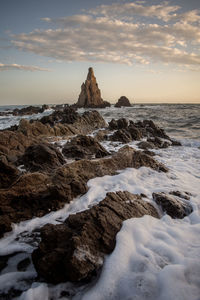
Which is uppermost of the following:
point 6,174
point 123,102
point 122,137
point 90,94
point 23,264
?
point 90,94

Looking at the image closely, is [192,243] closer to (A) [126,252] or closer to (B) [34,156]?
(A) [126,252]

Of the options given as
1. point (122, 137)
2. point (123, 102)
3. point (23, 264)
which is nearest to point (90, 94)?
point (123, 102)

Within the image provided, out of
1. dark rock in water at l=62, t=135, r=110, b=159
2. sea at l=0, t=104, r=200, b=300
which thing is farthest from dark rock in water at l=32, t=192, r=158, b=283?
dark rock in water at l=62, t=135, r=110, b=159

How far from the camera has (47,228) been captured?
2.25 metres

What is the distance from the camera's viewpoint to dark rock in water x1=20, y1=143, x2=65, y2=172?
4684 mm

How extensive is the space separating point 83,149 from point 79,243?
473 centimetres

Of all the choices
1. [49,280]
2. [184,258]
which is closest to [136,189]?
[184,258]

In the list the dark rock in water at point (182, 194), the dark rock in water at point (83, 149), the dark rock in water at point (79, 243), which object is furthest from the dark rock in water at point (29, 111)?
the dark rock in water at point (79, 243)

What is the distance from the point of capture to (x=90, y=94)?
7331 centimetres

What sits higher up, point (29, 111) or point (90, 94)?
point (90, 94)

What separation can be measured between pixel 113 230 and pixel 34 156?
3.34m

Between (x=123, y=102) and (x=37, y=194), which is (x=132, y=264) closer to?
Result: (x=37, y=194)

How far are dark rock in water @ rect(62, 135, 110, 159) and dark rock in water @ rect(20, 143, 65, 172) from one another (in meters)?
1.17

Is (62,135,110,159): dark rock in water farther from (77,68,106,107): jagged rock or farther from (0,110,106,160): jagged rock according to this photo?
(77,68,106,107): jagged rock
